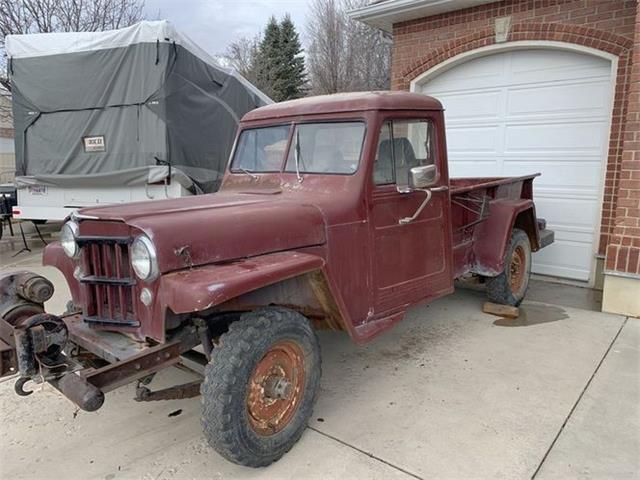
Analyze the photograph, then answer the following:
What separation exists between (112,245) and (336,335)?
241 centimetres

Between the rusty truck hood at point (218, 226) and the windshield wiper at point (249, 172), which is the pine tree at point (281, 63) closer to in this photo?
the windshield wiper at point (249, 172)

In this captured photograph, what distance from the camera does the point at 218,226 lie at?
8.41 ft

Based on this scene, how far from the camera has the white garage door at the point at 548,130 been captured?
596cm

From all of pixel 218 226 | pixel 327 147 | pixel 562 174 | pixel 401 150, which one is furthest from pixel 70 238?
pixel 562 174

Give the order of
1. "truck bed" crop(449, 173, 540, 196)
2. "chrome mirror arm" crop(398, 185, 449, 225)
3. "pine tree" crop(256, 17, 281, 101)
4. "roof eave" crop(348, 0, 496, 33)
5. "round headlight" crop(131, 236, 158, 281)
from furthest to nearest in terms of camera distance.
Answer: "pine tree" crop(256, 17, 281, 101) < "roof eave" crop(348, 0, 496, 33) < "truck bed" crop(449, 173, 540, 196) < "chrome mirror arm" crop(398, 185, 449, 225) < "round headlight" crop(131, 236, 158, 281)

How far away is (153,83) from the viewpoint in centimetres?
681

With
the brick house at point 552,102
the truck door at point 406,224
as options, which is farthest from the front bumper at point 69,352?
the brick house at point 552,102

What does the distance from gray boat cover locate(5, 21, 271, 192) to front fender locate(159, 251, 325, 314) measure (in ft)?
15.5

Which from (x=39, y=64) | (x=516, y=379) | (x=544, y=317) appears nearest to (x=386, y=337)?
(x=516, y=379)

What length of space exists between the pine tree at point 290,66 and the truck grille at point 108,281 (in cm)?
2610

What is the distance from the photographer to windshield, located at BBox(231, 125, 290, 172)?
368 centimetres

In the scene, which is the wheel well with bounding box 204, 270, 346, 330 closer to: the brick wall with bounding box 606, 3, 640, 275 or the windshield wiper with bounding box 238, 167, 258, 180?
the windshield wiper with bounding box 238, 167, 258, 180

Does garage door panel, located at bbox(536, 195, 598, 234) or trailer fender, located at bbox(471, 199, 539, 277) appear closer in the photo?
trailer fender, located at bbox(471, 199, 539, 277)

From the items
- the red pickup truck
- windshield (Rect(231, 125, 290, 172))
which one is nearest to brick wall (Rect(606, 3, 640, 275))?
the red pickup truck
